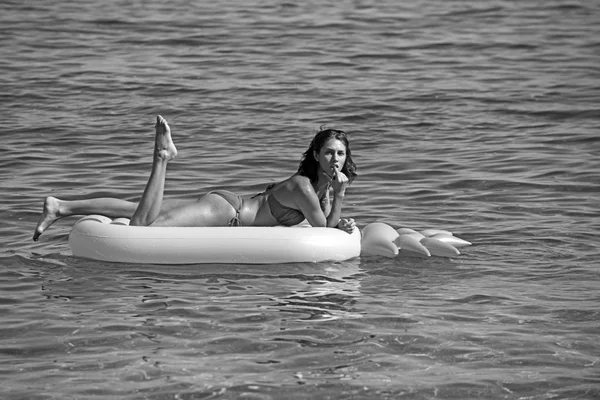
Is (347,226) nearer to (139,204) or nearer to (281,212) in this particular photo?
(281,212)

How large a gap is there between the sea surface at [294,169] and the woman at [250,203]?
396mm

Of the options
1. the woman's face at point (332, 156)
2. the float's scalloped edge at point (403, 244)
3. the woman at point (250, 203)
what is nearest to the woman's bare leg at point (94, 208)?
the woman at point (250, 203)

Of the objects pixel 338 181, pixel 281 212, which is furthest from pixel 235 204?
pixel 338 181

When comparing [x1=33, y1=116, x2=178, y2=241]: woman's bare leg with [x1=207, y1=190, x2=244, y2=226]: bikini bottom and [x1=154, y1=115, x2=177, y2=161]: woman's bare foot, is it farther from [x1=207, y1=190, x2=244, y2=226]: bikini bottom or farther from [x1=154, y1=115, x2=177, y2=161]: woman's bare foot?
[x1=207, y1=190, x2=244, y2=226]: bikini bottom

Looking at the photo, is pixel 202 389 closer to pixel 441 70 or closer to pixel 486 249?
pixel 486 249

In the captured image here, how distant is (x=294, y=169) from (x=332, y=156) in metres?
3.34

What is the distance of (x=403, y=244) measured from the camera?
8.34 metres

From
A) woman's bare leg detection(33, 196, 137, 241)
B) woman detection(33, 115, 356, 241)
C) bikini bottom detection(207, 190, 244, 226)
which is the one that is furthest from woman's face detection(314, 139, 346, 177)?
woman's bare leg detection(33, 196, 137, 241)

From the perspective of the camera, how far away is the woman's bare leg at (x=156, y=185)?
320 inches

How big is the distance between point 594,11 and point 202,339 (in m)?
17.1

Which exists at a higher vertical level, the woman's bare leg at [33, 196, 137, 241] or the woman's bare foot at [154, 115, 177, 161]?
the woman's bare foot at [154, 115, 177, 161]

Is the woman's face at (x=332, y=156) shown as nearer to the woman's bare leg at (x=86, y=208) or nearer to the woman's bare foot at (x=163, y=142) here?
the woman's bare foot at (x=163, y=142)

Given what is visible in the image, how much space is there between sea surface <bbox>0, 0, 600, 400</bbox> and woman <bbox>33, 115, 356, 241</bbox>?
1.30 feet

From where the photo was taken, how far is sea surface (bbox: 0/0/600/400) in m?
6.19
